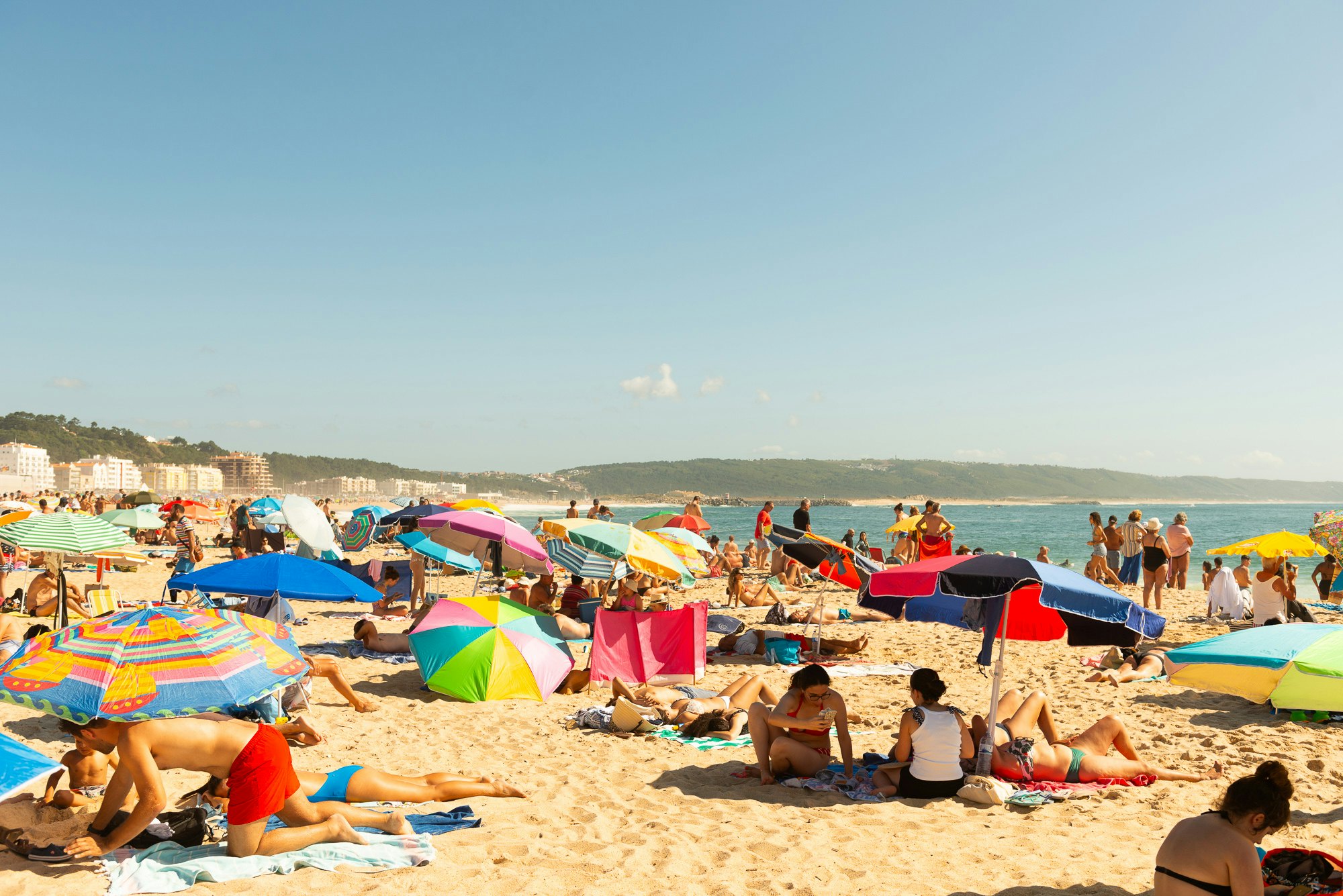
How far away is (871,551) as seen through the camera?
838 inches

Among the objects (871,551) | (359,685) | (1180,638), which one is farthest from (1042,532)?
(359,685)

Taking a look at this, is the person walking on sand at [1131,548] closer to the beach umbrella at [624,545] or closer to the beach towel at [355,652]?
the beach umbrella at [624,545]

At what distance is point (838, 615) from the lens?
40.5ft

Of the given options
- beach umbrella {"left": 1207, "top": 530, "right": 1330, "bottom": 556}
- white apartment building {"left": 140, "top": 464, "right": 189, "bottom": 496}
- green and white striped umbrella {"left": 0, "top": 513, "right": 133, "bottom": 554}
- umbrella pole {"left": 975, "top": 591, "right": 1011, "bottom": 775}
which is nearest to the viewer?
umbrella pole {"left": 975, "top": 591, "right": 1011, "bottom": 775}

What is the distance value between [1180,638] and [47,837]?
11469mm

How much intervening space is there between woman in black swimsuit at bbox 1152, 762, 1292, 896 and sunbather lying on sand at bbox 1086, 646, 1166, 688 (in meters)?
5.51

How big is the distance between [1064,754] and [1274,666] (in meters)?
1.86

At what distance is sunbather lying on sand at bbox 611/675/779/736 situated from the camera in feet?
22.1

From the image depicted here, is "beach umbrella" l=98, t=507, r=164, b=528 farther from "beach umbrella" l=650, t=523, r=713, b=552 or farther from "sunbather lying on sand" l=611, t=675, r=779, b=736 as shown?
"sunbather lying on sand" l=611, t=675, r=779, b=736

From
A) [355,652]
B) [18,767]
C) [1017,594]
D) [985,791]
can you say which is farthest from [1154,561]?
[18,767]

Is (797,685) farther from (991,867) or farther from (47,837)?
(47,837)

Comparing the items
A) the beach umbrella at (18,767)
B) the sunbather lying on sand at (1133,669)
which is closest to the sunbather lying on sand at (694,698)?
the sunbather lying on sand at (1133,669)

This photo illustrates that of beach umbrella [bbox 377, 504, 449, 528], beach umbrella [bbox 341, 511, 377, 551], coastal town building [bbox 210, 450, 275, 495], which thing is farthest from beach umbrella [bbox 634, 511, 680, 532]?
coastal town building [bbox 210, 450, 275, 495]

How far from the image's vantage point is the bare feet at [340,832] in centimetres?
395
